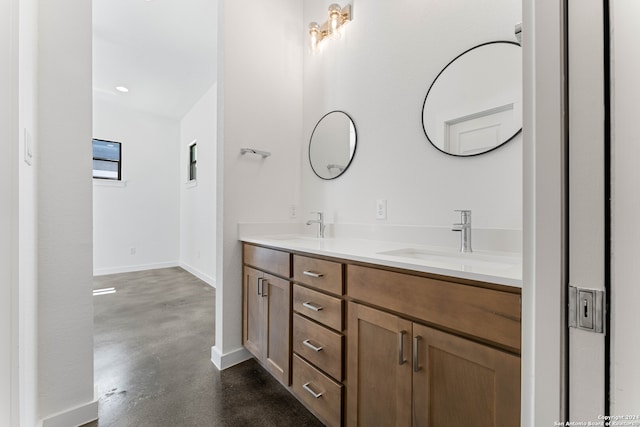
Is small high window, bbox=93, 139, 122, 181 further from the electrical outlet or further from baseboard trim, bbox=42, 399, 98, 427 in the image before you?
the electrical outlet

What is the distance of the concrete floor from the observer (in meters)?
1.42

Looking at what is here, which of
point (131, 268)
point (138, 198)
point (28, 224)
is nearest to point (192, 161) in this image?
point (138, 198)

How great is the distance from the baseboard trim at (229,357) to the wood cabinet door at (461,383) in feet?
4.49

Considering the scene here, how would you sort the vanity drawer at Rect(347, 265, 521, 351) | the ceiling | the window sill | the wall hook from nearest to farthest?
the vanity drawer at Rect(347, 265, 521, 351) < the wall hook < the ceiling < the window sill

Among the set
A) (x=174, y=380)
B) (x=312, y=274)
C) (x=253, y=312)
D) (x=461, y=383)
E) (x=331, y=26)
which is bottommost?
(x=174, y=380)

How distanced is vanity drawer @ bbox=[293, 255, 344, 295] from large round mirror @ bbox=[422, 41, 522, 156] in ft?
2.81

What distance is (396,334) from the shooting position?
1015mm

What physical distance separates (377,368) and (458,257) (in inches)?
24.4

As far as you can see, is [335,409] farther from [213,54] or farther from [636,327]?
[213,54]

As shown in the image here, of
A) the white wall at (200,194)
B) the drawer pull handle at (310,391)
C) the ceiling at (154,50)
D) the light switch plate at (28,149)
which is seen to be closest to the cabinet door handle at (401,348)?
the drawer pull handle at (310,391)

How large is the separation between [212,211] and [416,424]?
3586 mm

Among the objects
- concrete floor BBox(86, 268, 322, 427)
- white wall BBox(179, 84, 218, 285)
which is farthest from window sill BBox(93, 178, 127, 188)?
concrete floor BBox(86, 268, 322, 427)

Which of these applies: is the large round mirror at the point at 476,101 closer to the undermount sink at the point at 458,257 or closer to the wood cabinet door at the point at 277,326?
the undermount sink at the point at 458,257

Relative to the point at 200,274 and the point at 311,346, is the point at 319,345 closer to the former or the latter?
the point at 311,346
